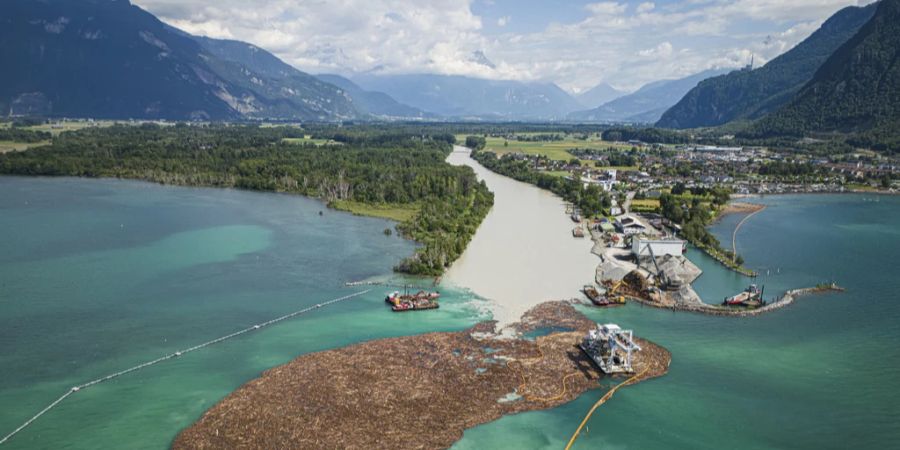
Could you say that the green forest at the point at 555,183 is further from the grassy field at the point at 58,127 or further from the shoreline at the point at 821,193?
the grassy field at the point at 58,127

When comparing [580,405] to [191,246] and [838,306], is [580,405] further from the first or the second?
[191,246]

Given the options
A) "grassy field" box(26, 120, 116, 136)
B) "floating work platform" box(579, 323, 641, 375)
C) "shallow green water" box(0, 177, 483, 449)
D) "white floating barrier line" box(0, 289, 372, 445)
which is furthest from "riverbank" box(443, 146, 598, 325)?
"grassy field" box(26, 120, 116, 136)

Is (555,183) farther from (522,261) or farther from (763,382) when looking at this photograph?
(763,382)

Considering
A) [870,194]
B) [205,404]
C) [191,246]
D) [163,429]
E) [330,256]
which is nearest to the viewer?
[163,429]

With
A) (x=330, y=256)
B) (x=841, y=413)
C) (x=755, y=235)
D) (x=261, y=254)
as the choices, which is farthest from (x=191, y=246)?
(x=755, y=235)

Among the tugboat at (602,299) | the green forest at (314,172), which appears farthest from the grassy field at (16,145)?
the tugboat at (602,299)

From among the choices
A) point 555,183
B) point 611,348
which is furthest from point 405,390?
point 555,183
